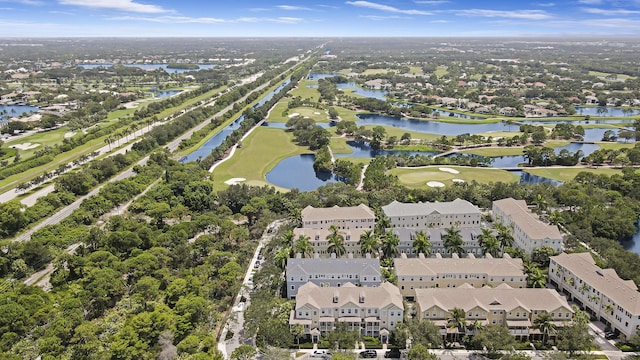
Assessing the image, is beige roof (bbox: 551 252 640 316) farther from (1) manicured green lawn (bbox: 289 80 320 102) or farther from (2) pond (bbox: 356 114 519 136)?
(1) manicured green lawn (bbox: 289 80 320 102)

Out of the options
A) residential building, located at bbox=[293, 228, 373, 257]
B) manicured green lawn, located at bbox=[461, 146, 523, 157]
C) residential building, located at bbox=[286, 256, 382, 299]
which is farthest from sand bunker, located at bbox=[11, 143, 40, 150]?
manicured green lawn, located at bbox=[461, 146, 523, 157]

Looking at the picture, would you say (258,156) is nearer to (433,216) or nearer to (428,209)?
(428,209)

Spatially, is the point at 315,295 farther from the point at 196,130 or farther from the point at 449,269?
the point at 196,130

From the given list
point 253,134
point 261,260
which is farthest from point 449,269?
point 253,134

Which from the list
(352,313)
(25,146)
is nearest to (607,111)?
(352,313)

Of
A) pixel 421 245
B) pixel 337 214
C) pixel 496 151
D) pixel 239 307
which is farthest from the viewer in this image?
pixel 496 151
